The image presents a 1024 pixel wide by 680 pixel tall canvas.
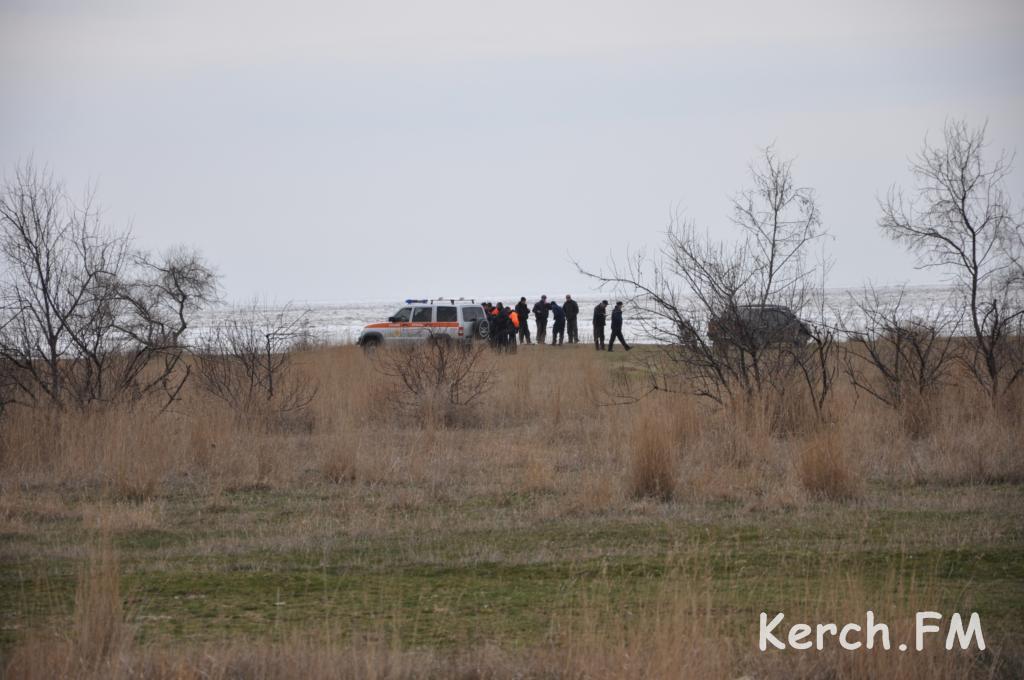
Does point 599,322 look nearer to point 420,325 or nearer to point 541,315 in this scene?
point 541,315

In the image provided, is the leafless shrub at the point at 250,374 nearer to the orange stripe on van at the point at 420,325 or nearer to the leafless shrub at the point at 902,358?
the leafless shrub at the point at 902,358

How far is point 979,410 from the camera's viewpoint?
585 inches

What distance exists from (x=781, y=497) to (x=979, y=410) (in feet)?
19.7

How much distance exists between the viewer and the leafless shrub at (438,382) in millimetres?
18031

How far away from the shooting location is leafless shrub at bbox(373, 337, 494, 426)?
18.0 metres

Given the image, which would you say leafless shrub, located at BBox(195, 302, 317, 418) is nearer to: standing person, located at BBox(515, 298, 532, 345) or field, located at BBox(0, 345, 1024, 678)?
field, located at BBox(0, 345, 1024, 678)

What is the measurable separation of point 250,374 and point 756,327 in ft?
28.5

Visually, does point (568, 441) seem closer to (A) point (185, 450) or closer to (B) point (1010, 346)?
(A) point (185, 450)

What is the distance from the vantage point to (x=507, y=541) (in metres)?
8.84

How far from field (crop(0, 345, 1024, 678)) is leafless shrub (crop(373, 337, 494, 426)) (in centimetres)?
103

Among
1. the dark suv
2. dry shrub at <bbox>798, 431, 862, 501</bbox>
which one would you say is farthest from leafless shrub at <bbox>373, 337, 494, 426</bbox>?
dry shrub at <bbox>798, 431, 862, 501</bbox>

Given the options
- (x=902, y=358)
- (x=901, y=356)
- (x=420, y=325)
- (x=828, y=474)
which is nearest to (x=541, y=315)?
(x=420, y=325)

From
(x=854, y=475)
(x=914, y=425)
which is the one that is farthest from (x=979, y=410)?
(x=854, y=475)

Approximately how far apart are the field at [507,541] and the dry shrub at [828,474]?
0.02m
